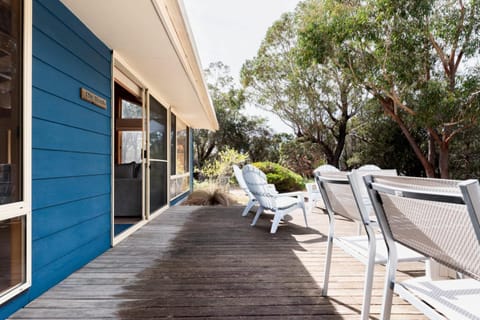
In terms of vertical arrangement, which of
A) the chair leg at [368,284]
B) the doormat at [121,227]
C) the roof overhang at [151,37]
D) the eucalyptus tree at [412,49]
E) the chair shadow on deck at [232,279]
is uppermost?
the eucalyptus tree at [412,49]

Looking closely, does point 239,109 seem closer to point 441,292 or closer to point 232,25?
point 232,25

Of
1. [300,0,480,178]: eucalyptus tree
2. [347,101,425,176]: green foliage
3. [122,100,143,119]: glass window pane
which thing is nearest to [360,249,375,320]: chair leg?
[122,100,143,119]: glass window pane

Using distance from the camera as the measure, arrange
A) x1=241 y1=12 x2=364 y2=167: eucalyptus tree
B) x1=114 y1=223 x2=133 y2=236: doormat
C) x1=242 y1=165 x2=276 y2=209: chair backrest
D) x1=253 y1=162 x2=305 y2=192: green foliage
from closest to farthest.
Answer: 1. x1=114 y1=223 x2=133 y2=236: doormat
2. x1=242 y1=165 x2=276 y2=209: chair backrest
3. x1=253 y1=162 x2=305 y2=192: green foliage
4. x1=241 y1=12 x2=364 y2=167: eucalyptus tree

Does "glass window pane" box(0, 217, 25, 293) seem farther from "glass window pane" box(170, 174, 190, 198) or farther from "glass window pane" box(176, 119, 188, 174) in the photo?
"glass window pane" box(176, 119, 188, 174)

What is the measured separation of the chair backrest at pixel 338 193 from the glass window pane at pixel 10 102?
197 centimetres

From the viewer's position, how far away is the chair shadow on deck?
181 cm

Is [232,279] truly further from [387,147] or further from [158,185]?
[387,147]

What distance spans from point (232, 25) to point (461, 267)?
504 inches

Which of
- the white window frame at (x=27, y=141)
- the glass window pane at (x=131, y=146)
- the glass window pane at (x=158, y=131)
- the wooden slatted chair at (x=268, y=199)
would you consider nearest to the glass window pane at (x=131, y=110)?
the glass window pane at (x=131, y=146)

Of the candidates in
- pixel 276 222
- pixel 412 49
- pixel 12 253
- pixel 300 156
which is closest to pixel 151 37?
pixel 12 253

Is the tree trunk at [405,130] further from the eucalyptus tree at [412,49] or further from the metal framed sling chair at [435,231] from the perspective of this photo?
the metal framed sling chair at [435,231]

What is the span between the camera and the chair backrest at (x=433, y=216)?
0.81 m

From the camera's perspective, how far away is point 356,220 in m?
1.71

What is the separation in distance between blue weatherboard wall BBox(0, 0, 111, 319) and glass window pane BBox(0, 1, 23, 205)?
0.42 ft
